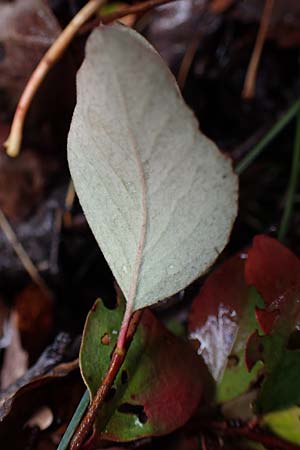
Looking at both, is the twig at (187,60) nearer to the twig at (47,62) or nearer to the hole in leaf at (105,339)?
the twig at (47,62)

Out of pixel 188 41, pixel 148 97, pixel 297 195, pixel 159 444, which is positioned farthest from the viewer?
pixel 188 41

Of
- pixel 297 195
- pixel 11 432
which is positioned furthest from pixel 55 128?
pixel 11 432

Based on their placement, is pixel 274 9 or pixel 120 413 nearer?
pixel 120 413

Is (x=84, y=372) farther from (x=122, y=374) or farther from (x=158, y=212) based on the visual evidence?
(x=158, y=212)

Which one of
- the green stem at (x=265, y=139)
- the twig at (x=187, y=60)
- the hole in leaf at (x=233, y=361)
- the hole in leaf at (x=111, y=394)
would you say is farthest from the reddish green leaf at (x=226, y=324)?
the twig at (x=187, y=60)

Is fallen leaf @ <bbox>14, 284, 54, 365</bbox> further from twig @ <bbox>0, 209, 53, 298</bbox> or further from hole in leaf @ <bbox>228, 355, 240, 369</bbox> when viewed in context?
hole in leaf @ <bbox>228, 355, 240, 369</bbox>

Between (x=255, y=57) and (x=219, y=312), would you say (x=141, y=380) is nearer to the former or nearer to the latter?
(x=219, y=312)

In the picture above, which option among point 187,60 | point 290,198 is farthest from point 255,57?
point 290,198

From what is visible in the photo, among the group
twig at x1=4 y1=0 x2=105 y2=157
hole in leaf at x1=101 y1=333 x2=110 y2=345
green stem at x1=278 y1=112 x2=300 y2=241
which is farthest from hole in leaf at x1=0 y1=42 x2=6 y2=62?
hole in leaf at x1=101 y1=333 x2=110 y2=345
